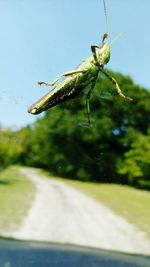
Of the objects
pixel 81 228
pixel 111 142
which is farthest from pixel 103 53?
pixel 111 142

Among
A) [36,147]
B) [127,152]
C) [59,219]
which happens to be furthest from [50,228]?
[36,147]

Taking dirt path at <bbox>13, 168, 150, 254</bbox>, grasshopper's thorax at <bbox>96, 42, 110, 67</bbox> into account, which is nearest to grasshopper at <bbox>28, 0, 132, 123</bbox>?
grasshopper's thorax at <bbox>96, 42, 110, 67</bbox>

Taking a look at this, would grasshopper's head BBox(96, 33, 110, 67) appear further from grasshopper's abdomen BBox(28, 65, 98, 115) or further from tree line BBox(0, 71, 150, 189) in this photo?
tree line BBox(0, 71, 150, 189)

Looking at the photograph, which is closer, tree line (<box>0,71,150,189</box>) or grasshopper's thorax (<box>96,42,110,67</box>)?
grasshopper's thorax (<box>96,42,110,67</box>)

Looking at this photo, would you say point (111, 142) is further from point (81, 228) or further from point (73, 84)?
point (73, 84)

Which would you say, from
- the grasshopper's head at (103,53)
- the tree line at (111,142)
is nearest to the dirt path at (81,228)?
the grasshopper's head at (103,53)

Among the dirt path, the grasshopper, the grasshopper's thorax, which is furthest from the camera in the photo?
the dirt path

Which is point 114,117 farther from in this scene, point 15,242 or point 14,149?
point 15,242

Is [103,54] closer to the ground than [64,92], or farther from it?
farther from it
